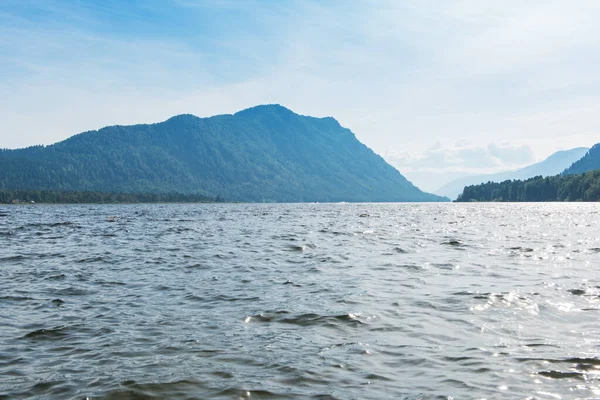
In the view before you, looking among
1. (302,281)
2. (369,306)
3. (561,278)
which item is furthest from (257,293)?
(561,278)

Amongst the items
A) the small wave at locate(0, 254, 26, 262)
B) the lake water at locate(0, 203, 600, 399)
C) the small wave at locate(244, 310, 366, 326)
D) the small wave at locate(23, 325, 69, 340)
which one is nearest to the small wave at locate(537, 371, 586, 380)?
the lake water at locate(0, 203, 600, 399)

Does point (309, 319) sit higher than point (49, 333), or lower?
higher

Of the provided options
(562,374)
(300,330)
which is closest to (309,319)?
(300,330)

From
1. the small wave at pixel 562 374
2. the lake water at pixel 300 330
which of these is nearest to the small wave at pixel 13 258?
the lake water at pixel 300 330

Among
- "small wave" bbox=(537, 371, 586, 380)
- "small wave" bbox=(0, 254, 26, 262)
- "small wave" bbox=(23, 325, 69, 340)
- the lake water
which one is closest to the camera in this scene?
the lake water

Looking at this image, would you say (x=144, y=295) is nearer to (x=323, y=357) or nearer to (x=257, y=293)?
(x=257, y=293)

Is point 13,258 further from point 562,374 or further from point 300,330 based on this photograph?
point 562,374

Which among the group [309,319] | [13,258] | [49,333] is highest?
[309,319]

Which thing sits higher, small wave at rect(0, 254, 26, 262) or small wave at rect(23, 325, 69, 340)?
small wave at rect(23, 325, 69, 340)

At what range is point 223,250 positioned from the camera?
3853 cm

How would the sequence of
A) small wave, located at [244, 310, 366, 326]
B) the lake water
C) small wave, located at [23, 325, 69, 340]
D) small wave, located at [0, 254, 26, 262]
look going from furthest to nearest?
1. small wave, located at [0, 254, 26, 262]
2. small wave, located at [244, 310, 366, 326]
3. small wave, located at [23, 325, 69, 340]
4. the lake water

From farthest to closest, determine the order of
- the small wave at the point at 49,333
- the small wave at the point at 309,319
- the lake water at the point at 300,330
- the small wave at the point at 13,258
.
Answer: the small wave at the point at 13,258, the small wave at the point at 309,319, the small wave at the point at 49,333, the lake water at the point at 300,330

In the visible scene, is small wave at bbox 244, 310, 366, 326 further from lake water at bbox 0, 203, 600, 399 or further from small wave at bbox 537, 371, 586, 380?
small wave at bbox 537, 371, 586, 380

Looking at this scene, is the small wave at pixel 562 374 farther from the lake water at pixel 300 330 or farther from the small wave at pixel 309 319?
the small wave at pixel 309 319
